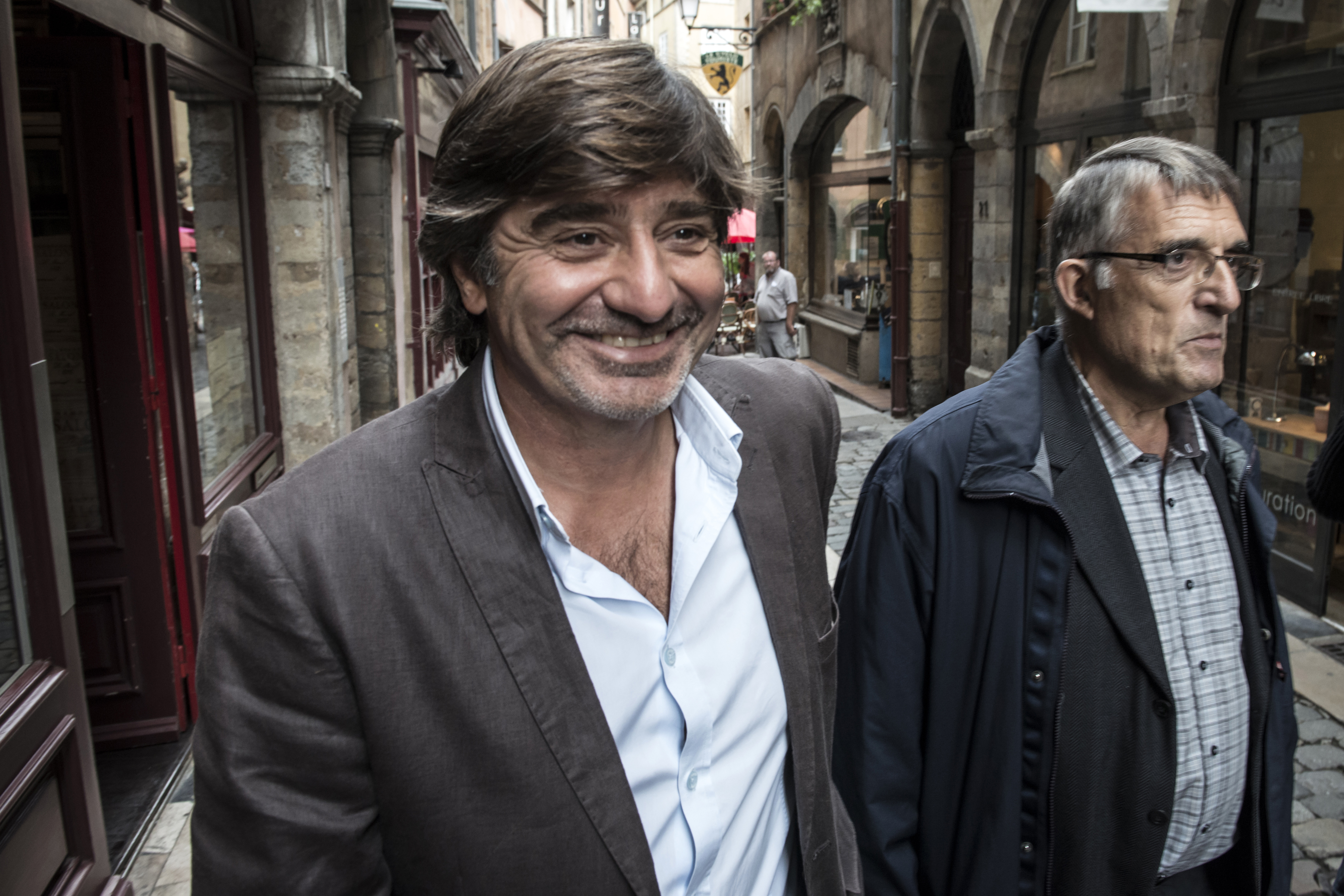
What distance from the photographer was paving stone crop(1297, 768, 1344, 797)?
369 centimetres

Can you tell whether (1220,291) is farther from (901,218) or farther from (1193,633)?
(901,218)

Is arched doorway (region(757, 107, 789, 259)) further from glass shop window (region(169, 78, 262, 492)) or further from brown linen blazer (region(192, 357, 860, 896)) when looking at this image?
brown linen blazer (region(192, 357, 860, 896))

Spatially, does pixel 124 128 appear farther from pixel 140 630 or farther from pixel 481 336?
pixel 481 336

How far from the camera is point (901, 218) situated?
11.4 meters

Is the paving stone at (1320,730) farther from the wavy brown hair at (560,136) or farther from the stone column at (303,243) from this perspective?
the stone column at (303,243)

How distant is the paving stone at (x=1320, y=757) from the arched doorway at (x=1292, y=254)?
5.18 ft

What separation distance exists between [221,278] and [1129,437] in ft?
15.9

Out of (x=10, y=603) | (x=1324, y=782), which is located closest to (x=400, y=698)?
(x=10, y=603)

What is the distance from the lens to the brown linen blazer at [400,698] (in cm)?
121

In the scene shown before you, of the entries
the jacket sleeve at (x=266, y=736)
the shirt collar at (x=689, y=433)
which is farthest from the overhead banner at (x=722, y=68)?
the jacket sleeve at (x=266, y=736)

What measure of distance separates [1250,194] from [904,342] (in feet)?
18.6

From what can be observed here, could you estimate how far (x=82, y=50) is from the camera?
3740 millimetres

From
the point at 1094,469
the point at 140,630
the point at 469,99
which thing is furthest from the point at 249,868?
the point at 140,630

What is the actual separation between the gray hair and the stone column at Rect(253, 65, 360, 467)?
451 cm
